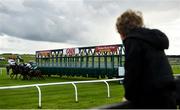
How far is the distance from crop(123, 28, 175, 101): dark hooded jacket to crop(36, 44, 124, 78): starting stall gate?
64.2ft

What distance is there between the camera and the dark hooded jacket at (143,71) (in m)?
3.25

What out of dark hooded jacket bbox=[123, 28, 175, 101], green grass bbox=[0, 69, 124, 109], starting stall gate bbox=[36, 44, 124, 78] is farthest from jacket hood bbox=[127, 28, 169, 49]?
starting stall gate bbox=[36, 44, 124, 78]

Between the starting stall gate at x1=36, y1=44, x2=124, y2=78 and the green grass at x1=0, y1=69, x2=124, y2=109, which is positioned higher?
the starting stall gate at x1=36, y1=44, x2=124, y2=78

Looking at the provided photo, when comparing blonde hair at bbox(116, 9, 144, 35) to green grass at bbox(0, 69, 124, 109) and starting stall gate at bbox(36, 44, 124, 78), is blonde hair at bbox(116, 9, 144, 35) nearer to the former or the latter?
green grass at bbox(0, 69, 124, 109)

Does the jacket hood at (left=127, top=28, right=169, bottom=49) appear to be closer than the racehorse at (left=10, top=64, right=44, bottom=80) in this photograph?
Yes

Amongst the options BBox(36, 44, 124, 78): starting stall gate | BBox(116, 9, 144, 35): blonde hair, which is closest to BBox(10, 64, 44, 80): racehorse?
BBox(36, 44, 124, 78): starting stall gate

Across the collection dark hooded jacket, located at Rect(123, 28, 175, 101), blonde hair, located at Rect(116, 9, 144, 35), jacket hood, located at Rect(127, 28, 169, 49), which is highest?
blonde hair, located at Rect(116, 9, 144, 35)

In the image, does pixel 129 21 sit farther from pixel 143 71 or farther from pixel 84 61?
pixel 84 61

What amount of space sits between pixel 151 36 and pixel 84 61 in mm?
25295

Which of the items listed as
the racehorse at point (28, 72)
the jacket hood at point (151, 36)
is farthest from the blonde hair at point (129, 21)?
the racehorse at point (28, 72)

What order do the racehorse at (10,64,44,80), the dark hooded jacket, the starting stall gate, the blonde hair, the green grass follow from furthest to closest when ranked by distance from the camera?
the racehorse at (10,64,44,80), the starting stall gate, the green grass, the blonde hair, the dark hooded jacket

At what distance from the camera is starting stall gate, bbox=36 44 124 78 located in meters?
24.3

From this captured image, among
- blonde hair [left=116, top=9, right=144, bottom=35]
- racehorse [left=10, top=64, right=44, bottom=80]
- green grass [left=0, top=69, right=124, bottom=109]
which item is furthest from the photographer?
racehorse [left=10, top=64, right=44, bottom=80]

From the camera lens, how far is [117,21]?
11.5ft
